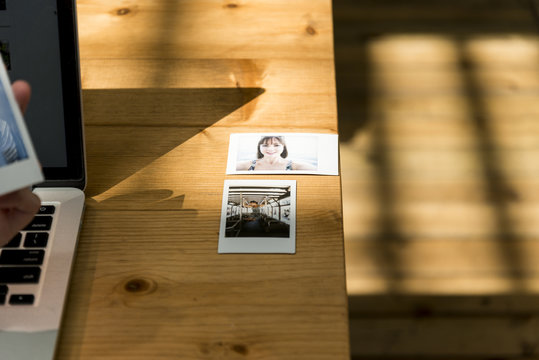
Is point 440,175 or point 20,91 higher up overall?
point 440,175

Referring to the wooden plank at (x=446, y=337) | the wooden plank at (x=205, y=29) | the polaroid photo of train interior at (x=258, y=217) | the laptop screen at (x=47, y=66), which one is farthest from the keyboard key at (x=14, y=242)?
the wooden plank at (x=446, y=337)

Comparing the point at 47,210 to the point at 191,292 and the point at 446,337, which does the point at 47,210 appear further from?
the point at 446,337

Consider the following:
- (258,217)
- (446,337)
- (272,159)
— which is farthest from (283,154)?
(446,337)

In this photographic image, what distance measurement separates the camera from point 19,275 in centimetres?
75

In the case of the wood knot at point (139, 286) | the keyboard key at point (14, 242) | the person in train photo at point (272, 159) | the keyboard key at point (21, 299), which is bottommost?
the keyboard key at point (21, 299)

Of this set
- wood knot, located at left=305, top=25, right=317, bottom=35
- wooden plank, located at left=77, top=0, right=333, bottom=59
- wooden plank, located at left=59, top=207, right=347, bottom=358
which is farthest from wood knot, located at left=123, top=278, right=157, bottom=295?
wood knot, located at left=305, top=25, right=317, bottom=35

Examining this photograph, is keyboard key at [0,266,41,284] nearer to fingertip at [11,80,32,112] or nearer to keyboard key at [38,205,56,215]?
keyboard key at [38,205,56,215]

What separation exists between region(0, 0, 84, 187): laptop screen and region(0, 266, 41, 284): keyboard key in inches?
5.9

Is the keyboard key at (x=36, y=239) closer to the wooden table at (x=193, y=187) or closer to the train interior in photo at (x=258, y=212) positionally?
the wooden table at (x=193, y=187)

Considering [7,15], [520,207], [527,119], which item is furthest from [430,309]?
[7,15]

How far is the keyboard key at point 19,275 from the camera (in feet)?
2.46

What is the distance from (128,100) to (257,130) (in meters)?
0.22

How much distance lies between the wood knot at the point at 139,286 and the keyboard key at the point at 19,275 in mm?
107

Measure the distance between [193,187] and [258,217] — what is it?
110mm
